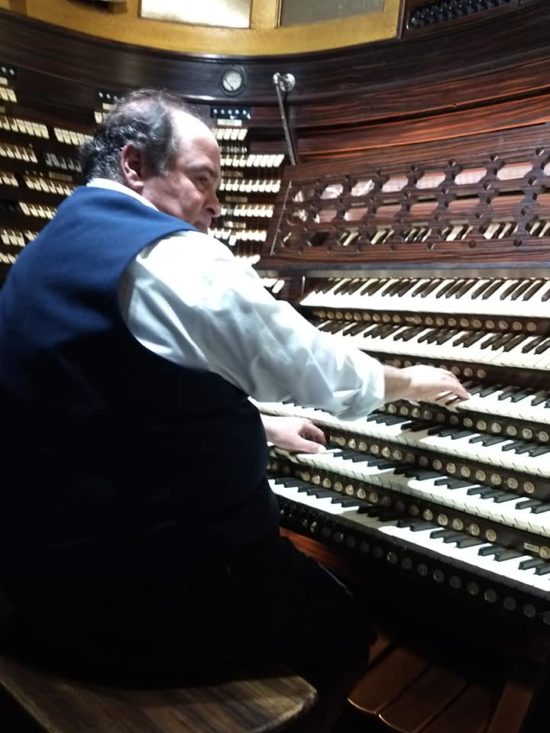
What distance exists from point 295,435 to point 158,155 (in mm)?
854

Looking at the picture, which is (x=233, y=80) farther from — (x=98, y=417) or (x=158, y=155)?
(x=98, y=417)

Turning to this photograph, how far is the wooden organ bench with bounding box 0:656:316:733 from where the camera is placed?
1262 mm

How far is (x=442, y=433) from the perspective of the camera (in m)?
1.87

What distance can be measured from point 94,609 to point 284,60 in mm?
A: 2392

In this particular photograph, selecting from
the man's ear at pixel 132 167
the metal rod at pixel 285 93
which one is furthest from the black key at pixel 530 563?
the metal rod at pixel 285 93

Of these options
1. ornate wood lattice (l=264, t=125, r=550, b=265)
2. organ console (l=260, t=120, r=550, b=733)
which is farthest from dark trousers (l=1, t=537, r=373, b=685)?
ornate wood lattice (l=264, t=125, r=550, b=265)

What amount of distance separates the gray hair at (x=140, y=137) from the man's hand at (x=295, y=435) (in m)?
0.80

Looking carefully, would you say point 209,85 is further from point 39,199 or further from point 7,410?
point 7,410

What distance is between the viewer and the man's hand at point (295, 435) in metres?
2.09

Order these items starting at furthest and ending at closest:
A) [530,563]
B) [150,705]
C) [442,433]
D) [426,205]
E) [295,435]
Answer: [426,205] → [295,435] → [442,433] → [530,563] → [150,705]

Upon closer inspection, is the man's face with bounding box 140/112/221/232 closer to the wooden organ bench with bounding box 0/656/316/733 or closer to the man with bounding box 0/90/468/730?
the man with bounding box 0/90/468/730

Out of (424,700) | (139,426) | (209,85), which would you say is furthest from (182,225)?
(209,85)

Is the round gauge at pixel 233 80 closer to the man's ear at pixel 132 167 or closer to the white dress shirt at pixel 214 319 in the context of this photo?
the man's ear at pixel 132 167

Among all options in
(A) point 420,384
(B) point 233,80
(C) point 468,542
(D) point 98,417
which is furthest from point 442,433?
(B) point 233,80
